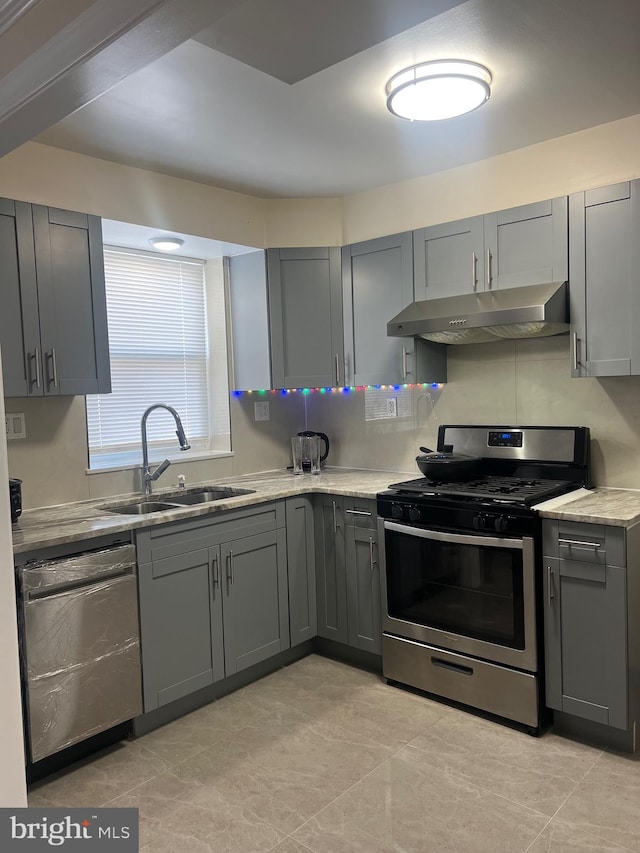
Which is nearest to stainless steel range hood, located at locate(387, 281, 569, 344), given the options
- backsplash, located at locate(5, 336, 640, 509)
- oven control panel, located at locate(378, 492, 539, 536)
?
backsplash, located at locate(5, 336, 640, 509)

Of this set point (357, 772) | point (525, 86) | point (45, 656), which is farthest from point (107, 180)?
point (357, 772)

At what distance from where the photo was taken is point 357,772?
2.43m

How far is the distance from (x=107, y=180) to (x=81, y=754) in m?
2.46

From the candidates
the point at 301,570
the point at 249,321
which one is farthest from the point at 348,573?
the point at 249,321

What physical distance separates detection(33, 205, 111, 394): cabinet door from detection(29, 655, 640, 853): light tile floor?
5.09ft

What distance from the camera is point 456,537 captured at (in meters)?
2.82

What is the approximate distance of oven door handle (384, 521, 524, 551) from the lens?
2.65 metres

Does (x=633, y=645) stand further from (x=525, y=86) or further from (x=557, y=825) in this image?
(x=525, y=86)

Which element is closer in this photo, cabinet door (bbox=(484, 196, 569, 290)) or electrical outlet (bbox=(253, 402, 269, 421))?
cabinet door (bbox=(484, 196, 569, 290))

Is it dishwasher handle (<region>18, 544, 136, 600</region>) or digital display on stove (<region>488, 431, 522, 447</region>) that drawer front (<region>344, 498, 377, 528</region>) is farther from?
dishwasher handle (<region>18, 544, 136, 600</region>)

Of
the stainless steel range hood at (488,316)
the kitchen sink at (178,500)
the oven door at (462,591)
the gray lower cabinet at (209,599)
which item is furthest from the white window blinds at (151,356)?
the oven door at (462,591)

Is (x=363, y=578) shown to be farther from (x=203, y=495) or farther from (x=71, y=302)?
(x=71, y=302)

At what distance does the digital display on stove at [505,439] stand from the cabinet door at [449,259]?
73 centimetres

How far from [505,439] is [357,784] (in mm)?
1728
